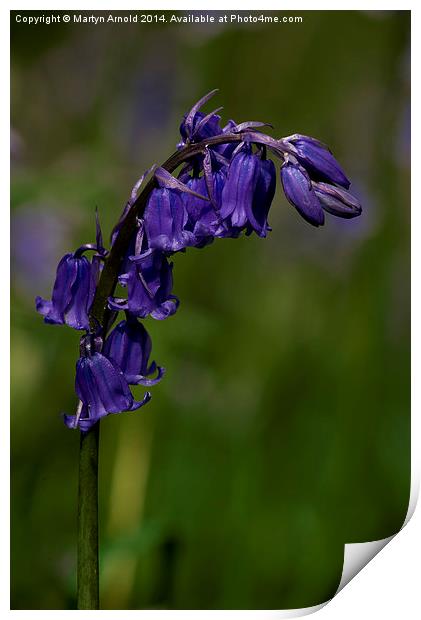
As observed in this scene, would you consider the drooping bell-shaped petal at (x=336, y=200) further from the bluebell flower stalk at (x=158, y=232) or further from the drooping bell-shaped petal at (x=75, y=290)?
the drooping bell-shaped petal at (x=75, y=290)

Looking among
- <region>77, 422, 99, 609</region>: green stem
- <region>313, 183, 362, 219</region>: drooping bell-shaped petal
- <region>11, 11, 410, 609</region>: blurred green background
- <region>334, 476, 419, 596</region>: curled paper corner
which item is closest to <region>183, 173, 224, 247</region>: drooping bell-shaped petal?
<region>313, 183, 362, 219</region>: drooping bell-shaped petal

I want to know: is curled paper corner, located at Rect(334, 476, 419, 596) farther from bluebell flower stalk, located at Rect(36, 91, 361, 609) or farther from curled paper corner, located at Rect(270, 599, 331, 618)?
bluebell flower stalk, located at Rect(36, 91, 361, 609)

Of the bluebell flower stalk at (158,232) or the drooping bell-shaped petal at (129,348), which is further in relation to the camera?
the drooping bell-shaped petal at (129,348)

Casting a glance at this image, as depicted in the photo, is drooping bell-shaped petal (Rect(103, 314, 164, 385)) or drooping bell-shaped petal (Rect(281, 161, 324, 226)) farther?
drooping bell-shaped petal (Rect(103, 314, 164, 385))

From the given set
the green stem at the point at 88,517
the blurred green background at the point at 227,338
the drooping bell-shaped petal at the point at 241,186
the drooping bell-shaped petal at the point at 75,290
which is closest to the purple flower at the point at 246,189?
the drooping bell-shaped petal at the point at 241,186

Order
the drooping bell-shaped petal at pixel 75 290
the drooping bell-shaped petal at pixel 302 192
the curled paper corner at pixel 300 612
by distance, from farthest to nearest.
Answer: the curled paper corner at pixel 300 612 < the drooping bell-shaped petal at pixel 75 290 < the drooping bell-shaped petal at pixel 302 192
